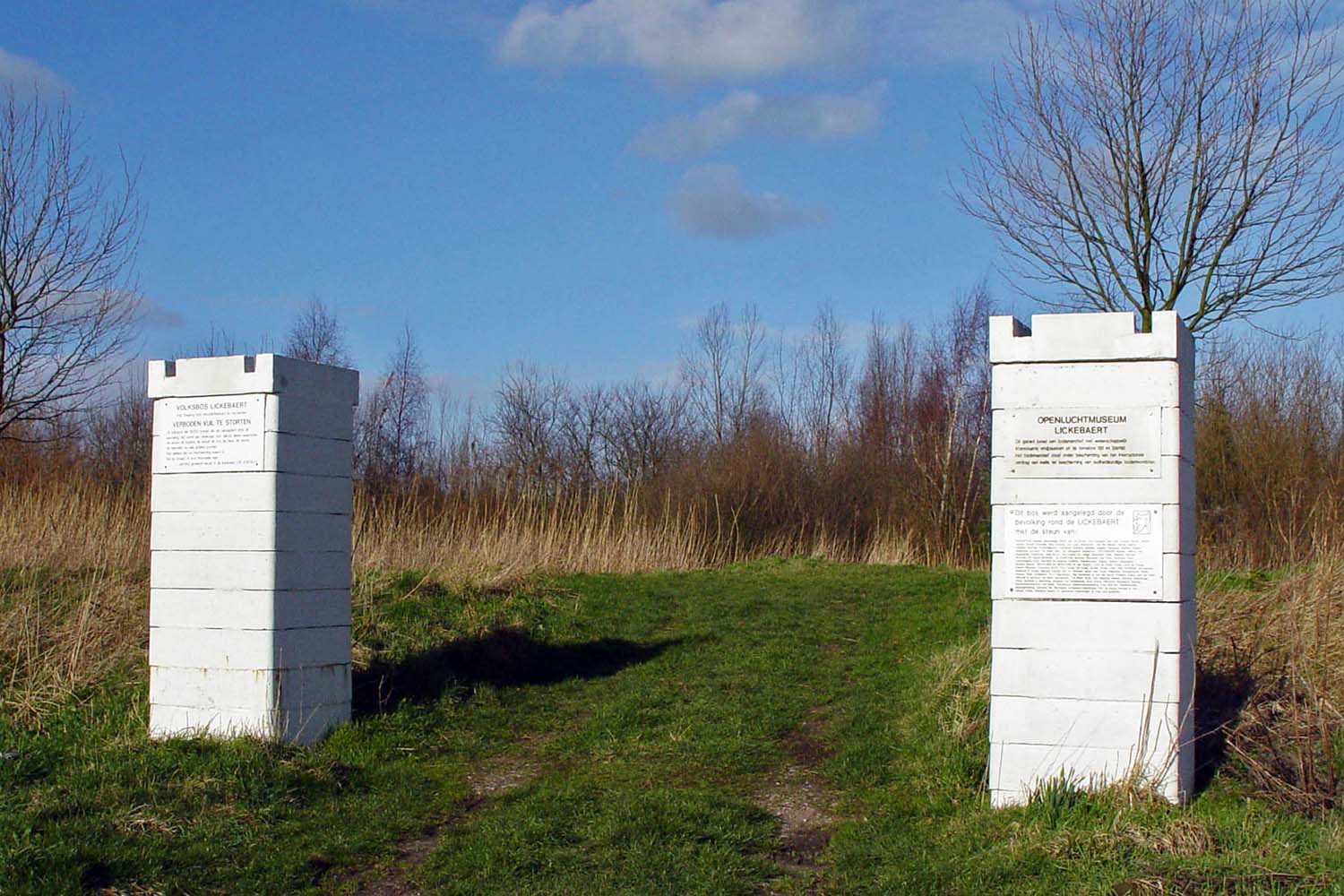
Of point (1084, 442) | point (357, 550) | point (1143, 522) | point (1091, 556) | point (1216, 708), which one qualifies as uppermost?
point (1084, 442)

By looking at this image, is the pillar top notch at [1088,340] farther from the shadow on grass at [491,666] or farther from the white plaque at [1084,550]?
the shadow on grass at [491,666]

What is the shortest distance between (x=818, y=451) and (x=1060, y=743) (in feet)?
71.8

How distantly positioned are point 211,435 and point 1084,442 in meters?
5.64

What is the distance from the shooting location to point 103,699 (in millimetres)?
9109

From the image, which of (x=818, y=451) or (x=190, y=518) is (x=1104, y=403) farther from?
(x=818, y=451)

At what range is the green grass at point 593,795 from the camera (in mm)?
5734

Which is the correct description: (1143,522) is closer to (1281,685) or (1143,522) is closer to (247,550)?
(1281,685)

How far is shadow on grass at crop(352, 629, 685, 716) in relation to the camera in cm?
972

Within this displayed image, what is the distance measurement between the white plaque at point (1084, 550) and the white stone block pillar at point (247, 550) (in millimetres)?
4674

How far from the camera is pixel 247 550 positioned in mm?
8266

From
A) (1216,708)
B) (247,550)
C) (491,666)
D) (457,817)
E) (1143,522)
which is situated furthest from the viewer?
(491,666)

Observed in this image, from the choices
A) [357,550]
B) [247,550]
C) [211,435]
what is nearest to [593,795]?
[247,550]

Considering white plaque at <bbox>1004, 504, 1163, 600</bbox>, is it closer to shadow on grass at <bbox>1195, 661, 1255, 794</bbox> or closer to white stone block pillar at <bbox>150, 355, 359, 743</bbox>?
shadow on grass at <bbox>1195, 661, 1255, 794</bbox>

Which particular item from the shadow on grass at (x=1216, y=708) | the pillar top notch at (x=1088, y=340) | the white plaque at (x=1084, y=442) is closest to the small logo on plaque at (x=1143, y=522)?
the white plaque at (x=1084, y=442)
